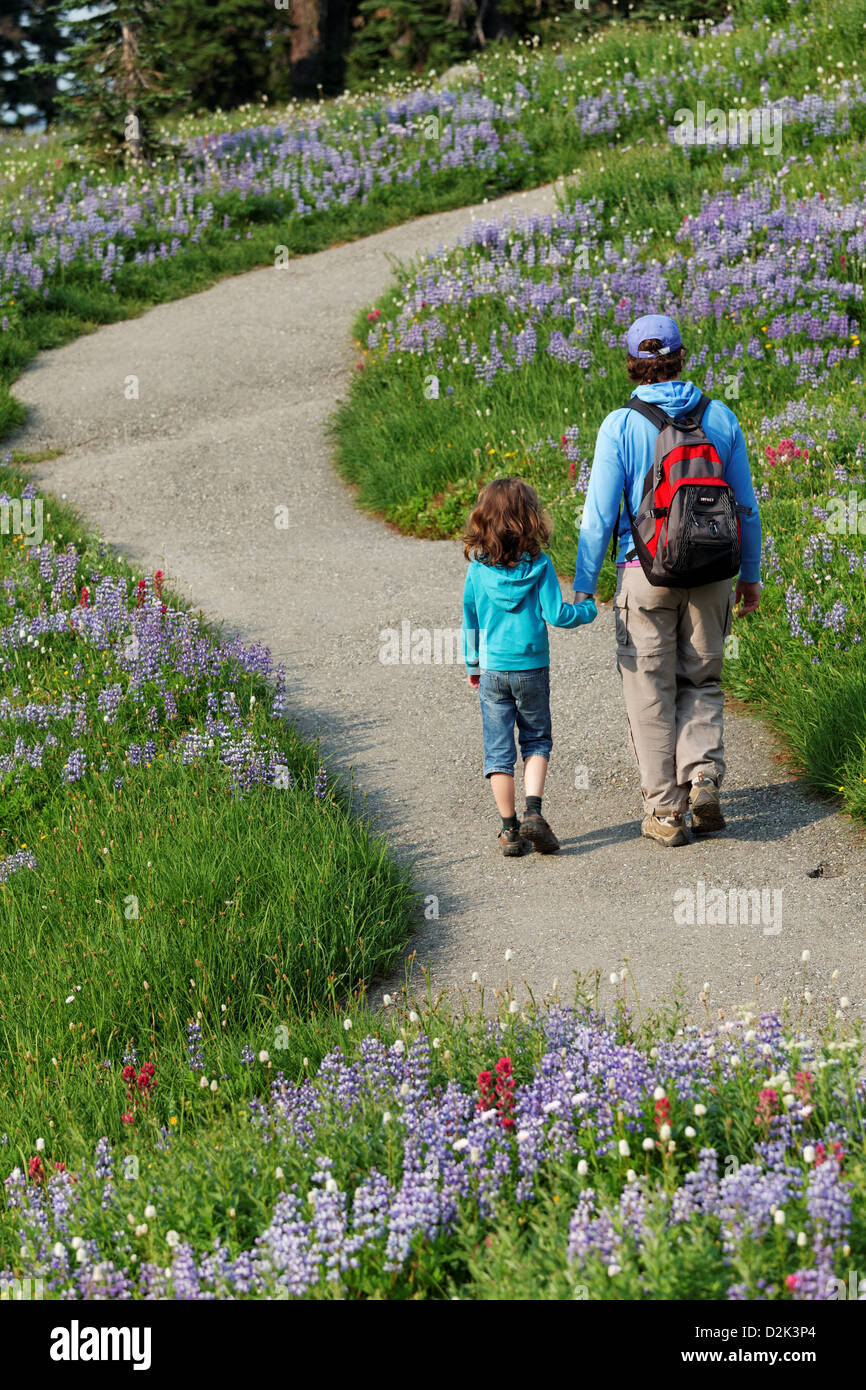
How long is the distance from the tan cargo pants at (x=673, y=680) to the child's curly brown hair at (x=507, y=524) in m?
0.47

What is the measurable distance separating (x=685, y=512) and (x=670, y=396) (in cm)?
57

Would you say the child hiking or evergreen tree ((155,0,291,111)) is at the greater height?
evergreen tree ((155,0,291,111))

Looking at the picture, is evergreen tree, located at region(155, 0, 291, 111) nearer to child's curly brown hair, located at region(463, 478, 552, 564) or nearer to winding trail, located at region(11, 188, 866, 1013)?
winding trail, located at region(11, 188, 866, 1013)

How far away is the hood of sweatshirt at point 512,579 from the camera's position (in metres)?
5.88

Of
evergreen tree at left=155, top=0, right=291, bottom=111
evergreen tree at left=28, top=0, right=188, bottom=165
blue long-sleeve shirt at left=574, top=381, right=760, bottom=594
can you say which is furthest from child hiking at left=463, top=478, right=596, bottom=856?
evergreen tree at left=155, top=0, right=291, bottom=111

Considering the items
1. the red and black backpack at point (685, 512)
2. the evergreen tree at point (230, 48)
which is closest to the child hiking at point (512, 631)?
the red and black backpack at point (685, 512)

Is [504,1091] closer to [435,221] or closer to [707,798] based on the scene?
[707,798]

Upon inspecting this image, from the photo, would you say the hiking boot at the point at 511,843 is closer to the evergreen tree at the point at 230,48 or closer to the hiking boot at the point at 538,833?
the hiking boot at the point at 538,833

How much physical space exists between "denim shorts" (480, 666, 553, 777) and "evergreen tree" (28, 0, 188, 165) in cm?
1354

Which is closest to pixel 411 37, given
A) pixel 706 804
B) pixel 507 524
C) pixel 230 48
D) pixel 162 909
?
pixel 230 48

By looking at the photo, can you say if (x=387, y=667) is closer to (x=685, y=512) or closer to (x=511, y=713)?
A: (x=511, y=713)

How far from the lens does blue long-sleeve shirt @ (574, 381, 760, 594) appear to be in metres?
5.66

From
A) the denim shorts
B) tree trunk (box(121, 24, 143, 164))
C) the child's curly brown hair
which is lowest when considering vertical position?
the denim shorts

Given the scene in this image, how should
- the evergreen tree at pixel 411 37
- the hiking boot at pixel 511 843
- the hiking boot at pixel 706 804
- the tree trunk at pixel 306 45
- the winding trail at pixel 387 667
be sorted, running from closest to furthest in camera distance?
1. the winding trail at pixel 387 667
2. the hiking boot at pixel 706 804
3. the hiking boot at pixel 511 843
4. the evergreen tree at pixel 411 37
5. the tree trunk at pixel 306 45
